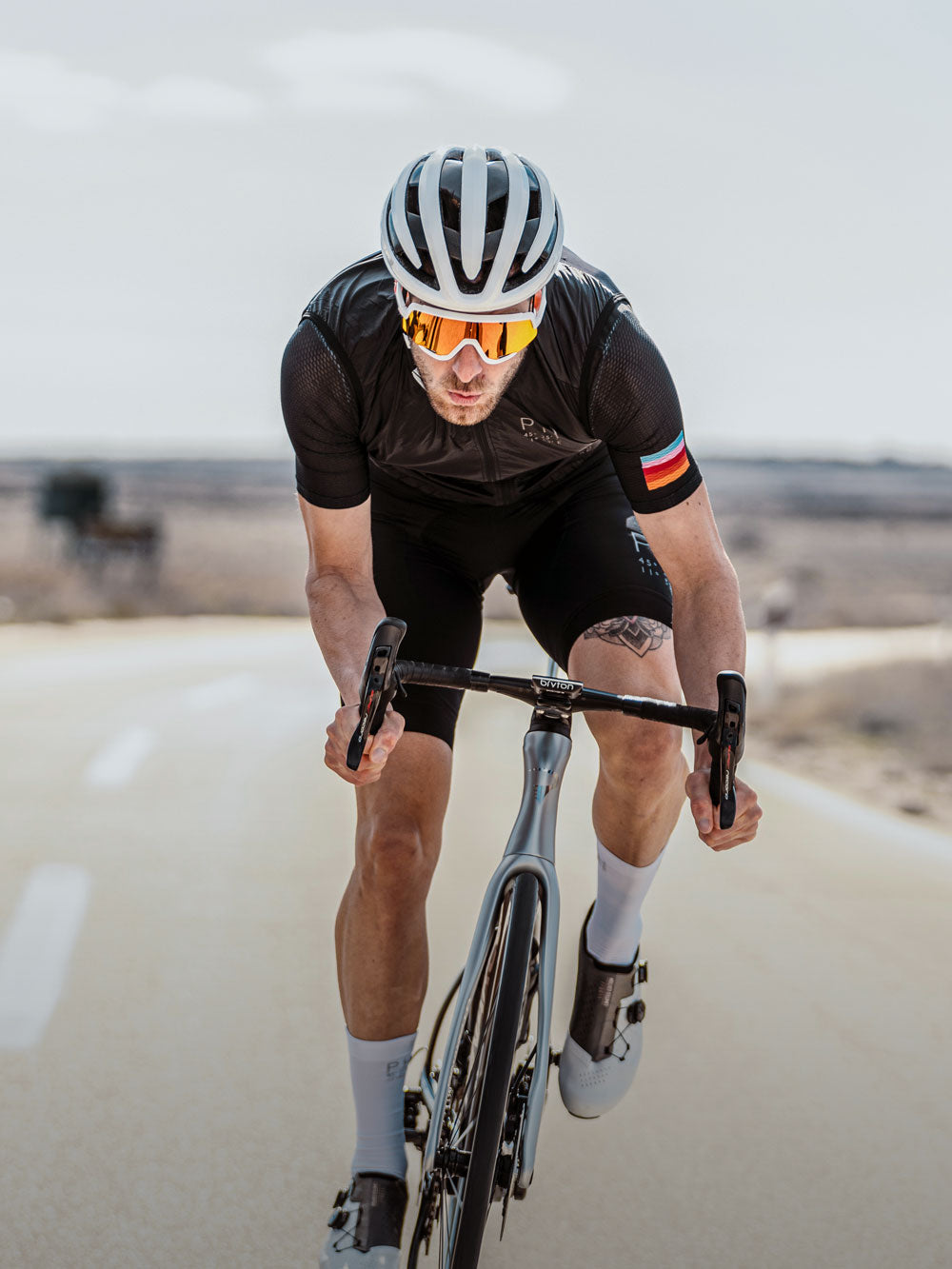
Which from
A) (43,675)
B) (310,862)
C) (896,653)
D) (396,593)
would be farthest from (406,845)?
(896,653)

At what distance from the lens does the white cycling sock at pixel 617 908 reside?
3.03 metres

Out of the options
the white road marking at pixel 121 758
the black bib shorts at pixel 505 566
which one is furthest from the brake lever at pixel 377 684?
the white road marking at pixel 121 758

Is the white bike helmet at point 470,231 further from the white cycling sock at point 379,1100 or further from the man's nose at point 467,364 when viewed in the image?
the white cycling sock at point 379,1100

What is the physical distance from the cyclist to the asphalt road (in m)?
0.28

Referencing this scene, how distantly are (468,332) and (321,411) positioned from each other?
391 mm

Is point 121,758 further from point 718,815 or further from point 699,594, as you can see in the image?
point 718,815

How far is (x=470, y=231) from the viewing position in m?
2.62

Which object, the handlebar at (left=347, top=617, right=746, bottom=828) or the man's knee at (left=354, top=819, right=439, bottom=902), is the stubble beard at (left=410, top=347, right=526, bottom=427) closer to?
the handlebar at (left=347, top=617, right=746, bottom=828)

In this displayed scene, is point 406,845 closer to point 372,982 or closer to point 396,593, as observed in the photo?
point 372,982

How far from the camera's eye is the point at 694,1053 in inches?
140

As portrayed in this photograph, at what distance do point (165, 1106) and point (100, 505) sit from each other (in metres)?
36.6

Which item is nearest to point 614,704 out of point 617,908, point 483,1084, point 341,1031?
point 483,1084

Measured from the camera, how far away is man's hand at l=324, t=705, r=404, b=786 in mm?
2375

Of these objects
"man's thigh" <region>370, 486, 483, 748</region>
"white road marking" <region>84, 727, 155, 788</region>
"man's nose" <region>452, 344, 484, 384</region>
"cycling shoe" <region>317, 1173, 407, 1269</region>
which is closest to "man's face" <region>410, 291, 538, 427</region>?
"man's nose" <region>452, 344, 484, 384</region>
